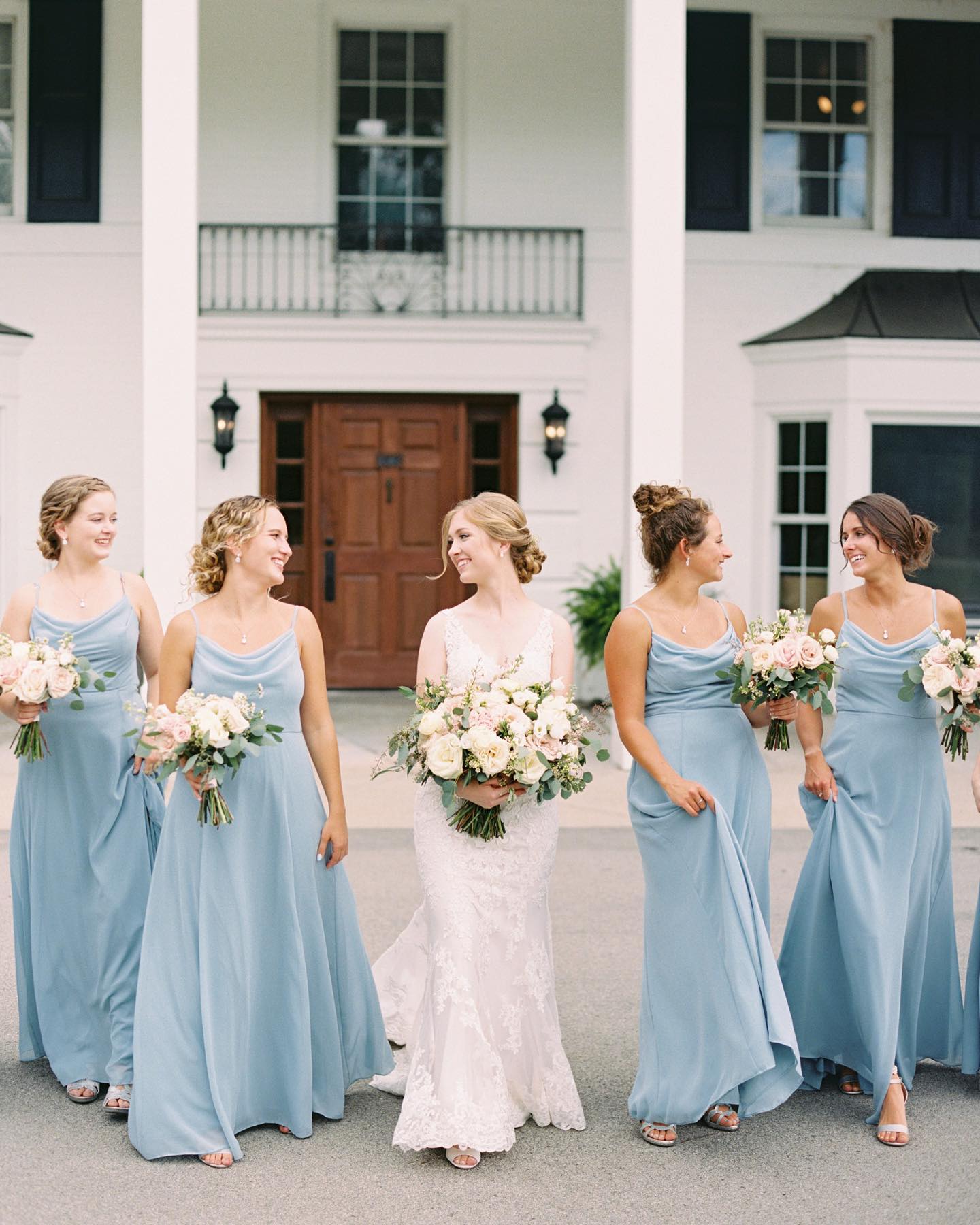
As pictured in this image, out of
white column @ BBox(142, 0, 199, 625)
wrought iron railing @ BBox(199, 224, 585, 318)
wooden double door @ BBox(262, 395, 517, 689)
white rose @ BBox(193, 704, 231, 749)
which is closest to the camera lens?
white rose @ BBox(193, 704, 231, 749)

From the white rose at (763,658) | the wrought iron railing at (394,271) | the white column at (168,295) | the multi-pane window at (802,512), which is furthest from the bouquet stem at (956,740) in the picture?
the wrought iron railing at (394,271)

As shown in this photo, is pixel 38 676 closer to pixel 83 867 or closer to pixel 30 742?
pixel 30 742

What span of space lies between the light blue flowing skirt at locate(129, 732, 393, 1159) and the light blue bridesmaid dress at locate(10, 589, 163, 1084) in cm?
47

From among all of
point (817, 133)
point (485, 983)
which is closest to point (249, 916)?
point (485, 983)

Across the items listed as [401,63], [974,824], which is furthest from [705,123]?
[974,824]

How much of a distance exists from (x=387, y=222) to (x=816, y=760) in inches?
377

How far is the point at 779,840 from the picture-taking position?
806cm

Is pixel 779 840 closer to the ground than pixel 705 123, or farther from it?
closer to the ground

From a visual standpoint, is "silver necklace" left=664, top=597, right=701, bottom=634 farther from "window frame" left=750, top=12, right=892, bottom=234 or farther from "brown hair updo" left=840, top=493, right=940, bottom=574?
"window frame" left=750, top=12, right=892, bottom=234

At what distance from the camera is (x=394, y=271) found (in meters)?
12.9

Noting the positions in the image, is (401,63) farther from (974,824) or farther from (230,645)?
(230,645)

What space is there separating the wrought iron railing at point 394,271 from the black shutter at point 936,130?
10.00 feet

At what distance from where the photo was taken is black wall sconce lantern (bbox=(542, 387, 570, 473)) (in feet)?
41.7

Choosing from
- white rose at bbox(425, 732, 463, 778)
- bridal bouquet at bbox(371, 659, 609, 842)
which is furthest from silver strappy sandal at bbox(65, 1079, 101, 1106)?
white rose at bbox(425, 732, 463, 778)
